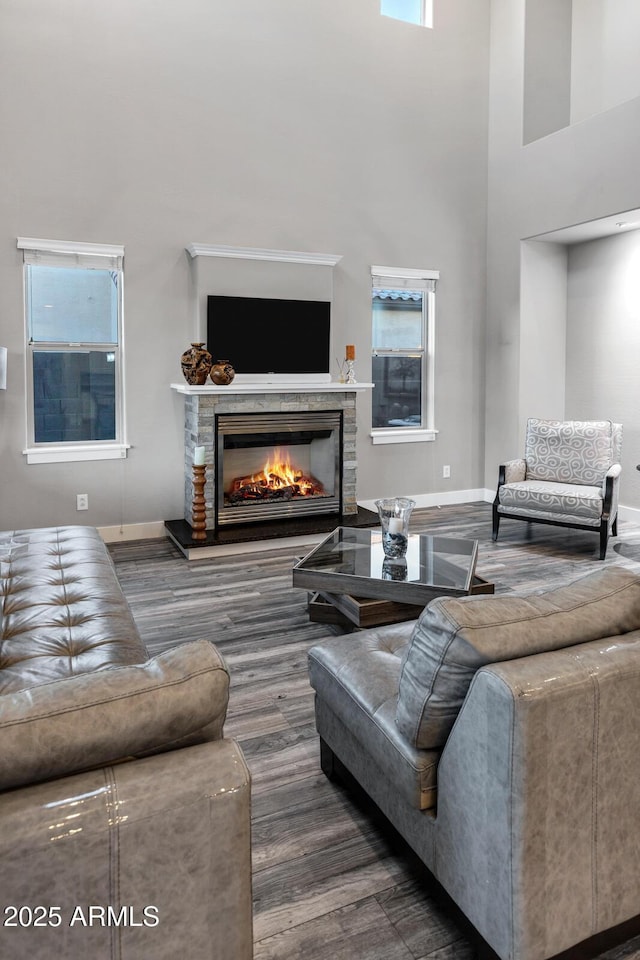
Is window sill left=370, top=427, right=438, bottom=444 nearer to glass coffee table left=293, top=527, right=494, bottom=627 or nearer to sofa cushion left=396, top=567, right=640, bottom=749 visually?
glass coffee table left=293, top=527, right=494, bottom=627

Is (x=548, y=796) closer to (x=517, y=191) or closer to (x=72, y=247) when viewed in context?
(x=72, y=247)

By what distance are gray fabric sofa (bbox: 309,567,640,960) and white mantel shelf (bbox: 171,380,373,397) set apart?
12.5 feet

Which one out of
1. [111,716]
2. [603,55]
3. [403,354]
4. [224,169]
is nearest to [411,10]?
[603,55]

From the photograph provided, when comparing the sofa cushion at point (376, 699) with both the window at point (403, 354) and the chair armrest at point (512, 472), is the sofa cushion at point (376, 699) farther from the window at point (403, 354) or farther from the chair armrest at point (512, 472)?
the window at point (403, 354)

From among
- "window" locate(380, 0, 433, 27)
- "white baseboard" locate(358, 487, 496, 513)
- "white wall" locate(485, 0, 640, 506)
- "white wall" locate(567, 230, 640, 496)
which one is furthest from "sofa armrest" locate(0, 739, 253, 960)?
"window" locate(380, 0, 433, 27)

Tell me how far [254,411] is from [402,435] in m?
1.80

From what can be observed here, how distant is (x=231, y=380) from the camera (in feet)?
17.1

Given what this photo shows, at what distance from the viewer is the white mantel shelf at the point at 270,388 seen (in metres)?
5.09

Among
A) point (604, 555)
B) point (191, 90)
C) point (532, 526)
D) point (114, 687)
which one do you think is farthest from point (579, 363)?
point (114, 687)

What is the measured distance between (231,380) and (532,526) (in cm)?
297

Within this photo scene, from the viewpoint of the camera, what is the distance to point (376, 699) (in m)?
1.81

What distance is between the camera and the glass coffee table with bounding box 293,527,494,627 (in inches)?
119

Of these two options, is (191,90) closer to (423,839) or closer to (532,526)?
(532,526)

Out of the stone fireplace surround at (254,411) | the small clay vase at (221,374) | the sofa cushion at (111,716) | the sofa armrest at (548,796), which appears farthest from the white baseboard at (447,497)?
the sofa cushion at (111,716)
